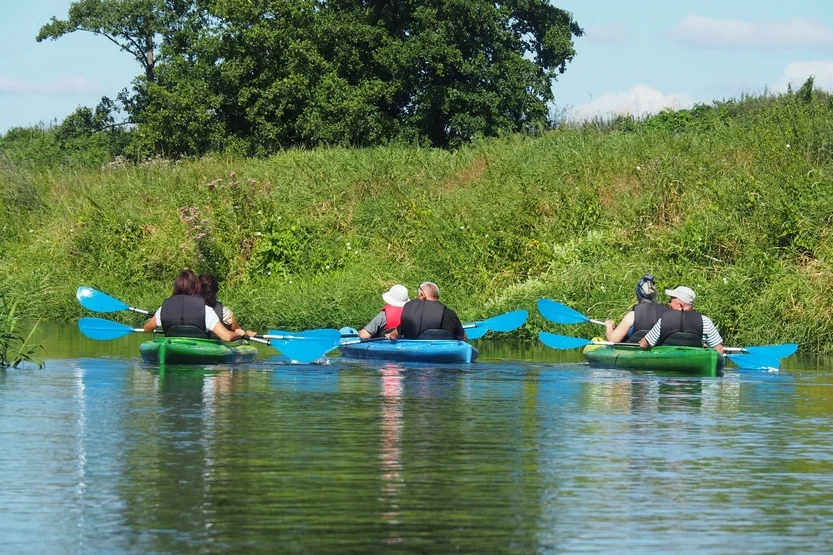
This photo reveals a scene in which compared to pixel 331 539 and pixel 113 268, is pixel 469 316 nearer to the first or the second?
pixel 113 268

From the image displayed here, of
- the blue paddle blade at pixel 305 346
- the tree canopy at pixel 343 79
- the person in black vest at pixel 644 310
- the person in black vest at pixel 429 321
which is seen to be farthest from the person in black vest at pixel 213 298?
the tree canopy at pixel 343 79

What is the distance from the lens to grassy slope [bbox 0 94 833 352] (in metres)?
19.9

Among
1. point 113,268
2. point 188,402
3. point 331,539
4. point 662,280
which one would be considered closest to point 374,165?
point 113,268

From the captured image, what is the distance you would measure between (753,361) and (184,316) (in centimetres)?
630

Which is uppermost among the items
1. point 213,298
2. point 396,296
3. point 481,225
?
point 481,225

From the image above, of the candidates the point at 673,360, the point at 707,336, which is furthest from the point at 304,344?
the point at 707,336

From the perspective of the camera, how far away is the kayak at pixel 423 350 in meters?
15.6

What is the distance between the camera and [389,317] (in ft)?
55.5

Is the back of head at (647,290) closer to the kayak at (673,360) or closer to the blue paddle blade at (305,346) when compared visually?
the kayak at (673,360)

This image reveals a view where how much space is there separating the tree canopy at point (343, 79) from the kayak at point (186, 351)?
64.0ft

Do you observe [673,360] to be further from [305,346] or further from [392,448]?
[392,448]

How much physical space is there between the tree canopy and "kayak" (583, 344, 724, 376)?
19720 millimetres

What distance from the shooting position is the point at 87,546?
6.19 m

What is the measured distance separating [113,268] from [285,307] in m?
5.94
